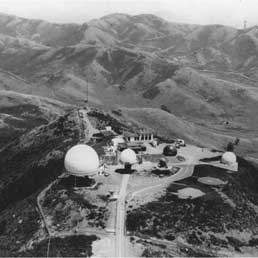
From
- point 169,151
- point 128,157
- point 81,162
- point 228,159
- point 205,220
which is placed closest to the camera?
point 205,220

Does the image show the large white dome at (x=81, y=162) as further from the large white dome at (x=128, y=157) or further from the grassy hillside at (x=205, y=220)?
the grassy hillside at (x=205, y=220)

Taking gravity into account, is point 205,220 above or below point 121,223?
above

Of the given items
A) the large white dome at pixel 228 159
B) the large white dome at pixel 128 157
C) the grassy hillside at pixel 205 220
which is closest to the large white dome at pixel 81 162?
the large white dome at pixel 128 157

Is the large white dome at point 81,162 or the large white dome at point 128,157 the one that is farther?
the large white dome at point 128,157

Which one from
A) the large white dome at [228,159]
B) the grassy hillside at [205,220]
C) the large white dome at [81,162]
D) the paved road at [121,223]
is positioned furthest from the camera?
the large white dome at [228,159]

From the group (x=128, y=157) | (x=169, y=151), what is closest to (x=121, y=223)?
(x=128, y=157)

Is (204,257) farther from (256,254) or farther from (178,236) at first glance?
(256,254)

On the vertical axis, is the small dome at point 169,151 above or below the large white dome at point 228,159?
below

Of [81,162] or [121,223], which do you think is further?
[81,162]

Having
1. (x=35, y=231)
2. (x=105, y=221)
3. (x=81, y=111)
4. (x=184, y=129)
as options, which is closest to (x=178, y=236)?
(x=105, y=221)

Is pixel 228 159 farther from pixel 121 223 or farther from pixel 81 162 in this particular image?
pixel 121 223
